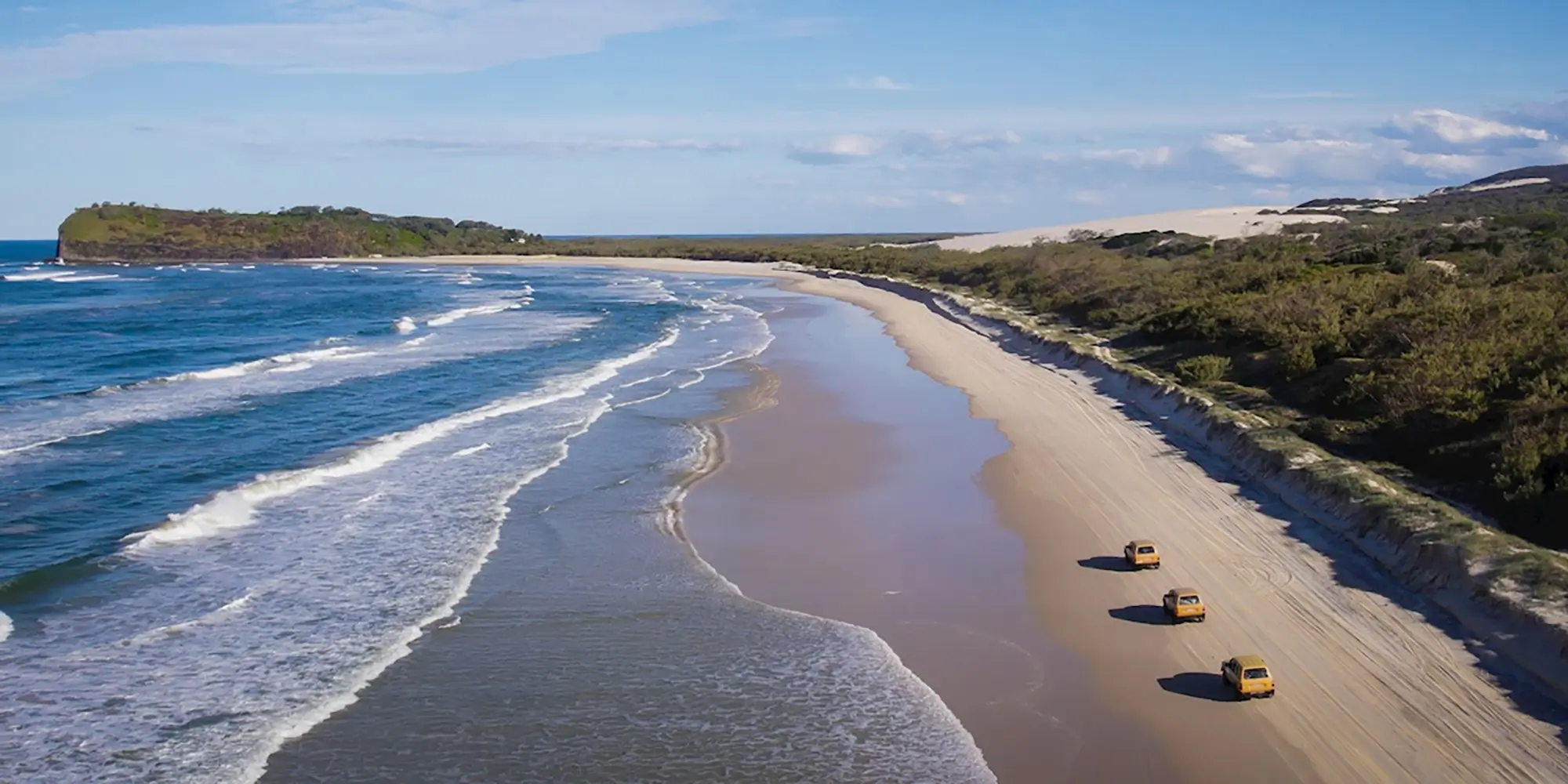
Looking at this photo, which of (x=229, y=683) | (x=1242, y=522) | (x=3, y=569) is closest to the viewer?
(x=229, y=683)

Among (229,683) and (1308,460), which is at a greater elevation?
(1308,460)

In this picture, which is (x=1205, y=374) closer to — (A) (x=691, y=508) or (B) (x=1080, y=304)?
(A) (x=691, y=508)

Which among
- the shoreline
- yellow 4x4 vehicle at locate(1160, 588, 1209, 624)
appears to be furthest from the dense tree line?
yellow 4x4 vehicle at locate(1160, 588, 1209, 624)

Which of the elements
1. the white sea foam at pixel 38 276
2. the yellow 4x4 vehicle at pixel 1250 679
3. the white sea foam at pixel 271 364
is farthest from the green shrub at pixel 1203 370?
the white sea foam at pixel 38 276

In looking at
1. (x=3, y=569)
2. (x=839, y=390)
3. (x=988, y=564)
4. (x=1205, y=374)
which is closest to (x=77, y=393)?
(x=3, y=569)

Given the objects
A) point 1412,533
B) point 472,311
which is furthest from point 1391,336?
point 472,311

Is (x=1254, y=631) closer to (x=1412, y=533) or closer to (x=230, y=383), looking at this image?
(x=1412, y=533)

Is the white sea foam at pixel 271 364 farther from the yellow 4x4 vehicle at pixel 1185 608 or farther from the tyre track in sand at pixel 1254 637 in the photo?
the yellow 4x4 vehicle at pixel 1185 608

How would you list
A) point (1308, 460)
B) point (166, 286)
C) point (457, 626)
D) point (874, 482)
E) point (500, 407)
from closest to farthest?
point (457, 626)
point (1308, 460)
point (874, 482)
point (500, 407)
point (166, 286)

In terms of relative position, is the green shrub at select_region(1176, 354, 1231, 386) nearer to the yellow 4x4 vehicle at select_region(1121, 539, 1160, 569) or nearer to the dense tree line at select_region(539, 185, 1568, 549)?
the dense tree line at select_region(539, 185, 1568, 549)
